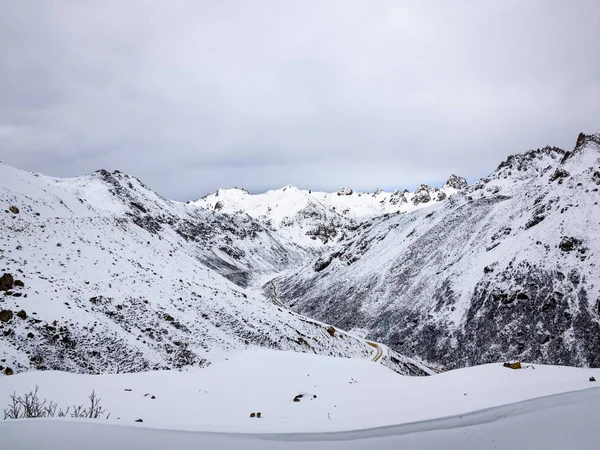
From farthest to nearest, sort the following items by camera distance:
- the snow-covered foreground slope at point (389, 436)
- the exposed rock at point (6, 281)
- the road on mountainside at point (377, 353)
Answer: the road on mountainside at point (377, 353)
the exposed rock at point (6, 281)
the snow-covered foreground slope at point (389, 436)

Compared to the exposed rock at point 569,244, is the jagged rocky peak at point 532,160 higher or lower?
higher

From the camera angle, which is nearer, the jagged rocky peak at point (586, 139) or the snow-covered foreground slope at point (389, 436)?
the snow-covered foreground slope at point (389, 436)

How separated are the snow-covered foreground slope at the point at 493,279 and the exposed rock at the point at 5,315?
42.1m

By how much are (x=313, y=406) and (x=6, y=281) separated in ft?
69.4

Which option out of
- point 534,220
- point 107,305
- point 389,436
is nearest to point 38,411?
point 389,436

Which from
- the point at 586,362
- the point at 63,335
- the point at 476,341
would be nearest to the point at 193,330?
the point at 63,335

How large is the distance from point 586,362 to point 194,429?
128 feet

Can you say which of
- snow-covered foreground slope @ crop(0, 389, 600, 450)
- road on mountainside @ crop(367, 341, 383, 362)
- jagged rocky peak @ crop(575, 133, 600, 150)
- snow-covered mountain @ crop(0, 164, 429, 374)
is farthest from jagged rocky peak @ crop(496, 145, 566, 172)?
snow-covered foreground slope @ crop(0, 389, 600, 450)

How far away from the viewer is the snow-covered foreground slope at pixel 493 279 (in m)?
37.5

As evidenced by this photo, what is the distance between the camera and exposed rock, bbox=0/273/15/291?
21562mm

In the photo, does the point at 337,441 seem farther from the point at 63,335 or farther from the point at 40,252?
the point at 40,252

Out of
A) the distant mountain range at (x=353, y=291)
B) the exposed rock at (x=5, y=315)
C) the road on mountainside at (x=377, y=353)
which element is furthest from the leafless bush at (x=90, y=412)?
the road on mountainside at (x=377, y=353)

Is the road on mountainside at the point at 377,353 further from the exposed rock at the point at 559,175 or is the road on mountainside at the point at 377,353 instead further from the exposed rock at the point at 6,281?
the exposed rock at the point at 559,175

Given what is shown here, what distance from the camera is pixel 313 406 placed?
45.0ft
